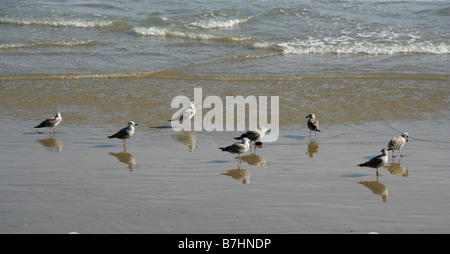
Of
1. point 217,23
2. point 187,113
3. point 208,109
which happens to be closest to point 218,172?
point 187,113

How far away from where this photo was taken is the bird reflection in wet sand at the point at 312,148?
30.6 feet

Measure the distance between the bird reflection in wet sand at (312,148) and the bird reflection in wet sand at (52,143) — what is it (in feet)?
14.5

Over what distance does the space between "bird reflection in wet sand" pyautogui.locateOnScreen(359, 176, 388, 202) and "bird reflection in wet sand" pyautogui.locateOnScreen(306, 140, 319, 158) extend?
1410 millimetres

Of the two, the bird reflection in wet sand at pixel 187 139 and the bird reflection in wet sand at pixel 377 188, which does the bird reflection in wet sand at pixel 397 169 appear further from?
the bird reflection in wet sand at pixel 187 139

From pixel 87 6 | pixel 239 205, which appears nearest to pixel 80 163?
pixel 239 205

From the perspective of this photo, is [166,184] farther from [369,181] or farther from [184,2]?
[184,2]

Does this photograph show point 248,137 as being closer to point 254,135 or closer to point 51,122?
point 254,135

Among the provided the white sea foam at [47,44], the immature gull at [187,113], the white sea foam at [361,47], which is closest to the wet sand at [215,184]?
the immature gull at [187,113]

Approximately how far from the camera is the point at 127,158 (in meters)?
9.12

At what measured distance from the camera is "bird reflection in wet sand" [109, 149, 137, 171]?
28.4 ft

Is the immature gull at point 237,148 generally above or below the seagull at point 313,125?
below

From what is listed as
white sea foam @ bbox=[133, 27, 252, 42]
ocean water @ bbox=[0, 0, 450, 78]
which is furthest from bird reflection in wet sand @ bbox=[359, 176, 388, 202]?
white sea foam @ bbox=[133, 27, 252, 42]

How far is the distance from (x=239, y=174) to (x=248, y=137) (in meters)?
1.69

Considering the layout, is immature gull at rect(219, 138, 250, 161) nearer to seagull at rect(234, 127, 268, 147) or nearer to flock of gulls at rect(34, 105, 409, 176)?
flock of gulls at rect(34, 105, 409, 176)
